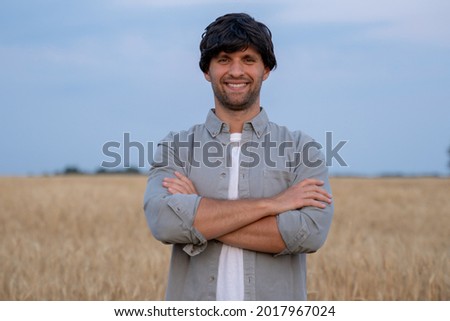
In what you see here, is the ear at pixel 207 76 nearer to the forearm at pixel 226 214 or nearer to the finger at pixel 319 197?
the forearm at pixel 226 214

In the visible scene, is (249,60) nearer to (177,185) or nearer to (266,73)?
(266,73)

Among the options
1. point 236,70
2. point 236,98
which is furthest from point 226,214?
point 236,70

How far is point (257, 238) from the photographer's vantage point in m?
3.03

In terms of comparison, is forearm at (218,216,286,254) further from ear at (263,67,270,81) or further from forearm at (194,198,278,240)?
ear at (263,67,270,81)

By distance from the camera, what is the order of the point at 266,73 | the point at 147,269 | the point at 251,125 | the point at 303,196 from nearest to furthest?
the point at 303,196, the point at 251,125, the point at 266,73, the point at 147,269

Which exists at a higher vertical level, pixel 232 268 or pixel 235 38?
pixel 235 38

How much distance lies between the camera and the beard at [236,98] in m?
3.16

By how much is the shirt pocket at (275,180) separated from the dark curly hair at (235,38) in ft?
1.82

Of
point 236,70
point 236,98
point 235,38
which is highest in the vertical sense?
point 235,38

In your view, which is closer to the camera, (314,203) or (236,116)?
(314,203)

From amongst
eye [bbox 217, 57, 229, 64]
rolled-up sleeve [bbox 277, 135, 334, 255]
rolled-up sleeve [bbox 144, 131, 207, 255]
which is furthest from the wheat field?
eye [bbox 217, 57, 229, 64]

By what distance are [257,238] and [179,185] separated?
1.52ft

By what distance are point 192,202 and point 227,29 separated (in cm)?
86

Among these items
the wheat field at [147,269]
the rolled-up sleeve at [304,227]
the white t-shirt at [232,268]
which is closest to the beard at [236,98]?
the white t-shirt at [232,268]
